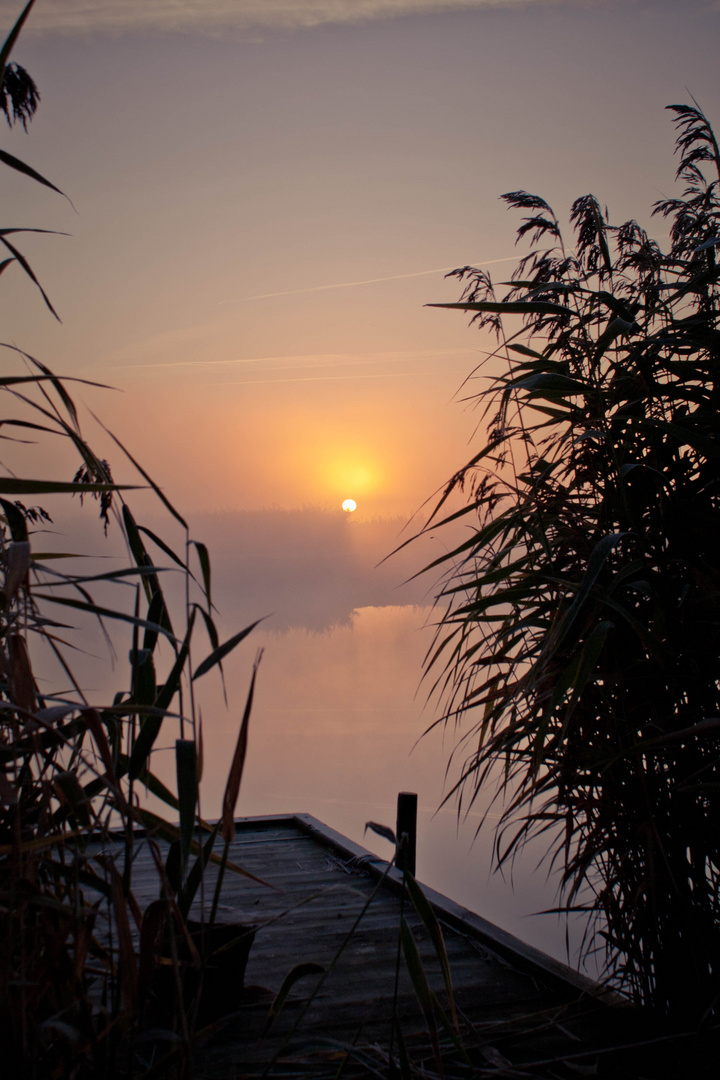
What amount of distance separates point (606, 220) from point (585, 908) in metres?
2.11

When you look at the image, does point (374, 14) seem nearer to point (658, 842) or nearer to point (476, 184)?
point (476, 184)

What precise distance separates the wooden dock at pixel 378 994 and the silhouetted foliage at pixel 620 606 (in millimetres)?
275

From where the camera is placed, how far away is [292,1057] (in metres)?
1.14

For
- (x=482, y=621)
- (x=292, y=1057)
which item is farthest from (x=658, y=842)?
(x=292, y=1057)

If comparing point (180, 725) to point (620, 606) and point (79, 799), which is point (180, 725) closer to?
point (79, 799)

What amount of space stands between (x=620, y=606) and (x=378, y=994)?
1.44 m

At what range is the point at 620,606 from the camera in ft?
4.87

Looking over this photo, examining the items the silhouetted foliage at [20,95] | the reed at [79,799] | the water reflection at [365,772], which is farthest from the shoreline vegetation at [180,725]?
the water reflection at [365,772]

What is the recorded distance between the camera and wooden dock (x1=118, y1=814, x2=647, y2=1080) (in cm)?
155

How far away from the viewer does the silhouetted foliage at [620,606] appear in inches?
62.7

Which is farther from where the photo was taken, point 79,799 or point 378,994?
point 378,994

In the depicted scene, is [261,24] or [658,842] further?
[261,24]

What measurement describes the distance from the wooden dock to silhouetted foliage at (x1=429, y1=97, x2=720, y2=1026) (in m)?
0.28

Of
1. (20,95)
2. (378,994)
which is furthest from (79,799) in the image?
(20,95)
